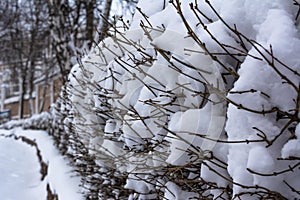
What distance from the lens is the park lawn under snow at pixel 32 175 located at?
5.16 metres

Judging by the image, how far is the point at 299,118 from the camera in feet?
4.87

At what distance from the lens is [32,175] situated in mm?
9297

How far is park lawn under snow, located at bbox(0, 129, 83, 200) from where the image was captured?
516 cm

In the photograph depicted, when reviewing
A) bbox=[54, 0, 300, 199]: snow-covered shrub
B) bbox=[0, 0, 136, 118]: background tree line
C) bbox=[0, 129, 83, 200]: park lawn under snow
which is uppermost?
bbox=[0, 0, 136, 118]: background tree line

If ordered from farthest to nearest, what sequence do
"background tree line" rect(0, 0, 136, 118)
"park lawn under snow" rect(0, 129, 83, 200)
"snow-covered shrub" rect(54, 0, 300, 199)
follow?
"background tree line" rect(0, 0, 136, 118)
"park lawn under snow" rect(0, 129, 83, 200)
"snow-covered shrub" rect(54, 0, 300, 199)

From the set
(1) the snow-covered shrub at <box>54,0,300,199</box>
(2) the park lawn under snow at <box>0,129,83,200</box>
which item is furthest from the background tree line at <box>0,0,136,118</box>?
(1) the snow-covered shrub at <box>54,0,300,199</box>

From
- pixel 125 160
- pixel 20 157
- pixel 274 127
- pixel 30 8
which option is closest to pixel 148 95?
pixel 125 160

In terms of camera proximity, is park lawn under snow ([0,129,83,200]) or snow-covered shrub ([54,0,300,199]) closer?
snow-covered shrub ([54,0,300,199])

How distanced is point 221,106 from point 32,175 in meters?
8.12

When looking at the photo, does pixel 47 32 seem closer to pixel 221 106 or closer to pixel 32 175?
pixel 32 175

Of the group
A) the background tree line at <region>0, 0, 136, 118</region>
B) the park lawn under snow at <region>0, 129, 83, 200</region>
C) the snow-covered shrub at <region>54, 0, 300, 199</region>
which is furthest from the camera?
the background tree line at <region>0, 0, 136, 118</region>

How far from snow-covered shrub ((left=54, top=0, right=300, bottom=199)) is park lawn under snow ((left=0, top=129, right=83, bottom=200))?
2039 millimetres

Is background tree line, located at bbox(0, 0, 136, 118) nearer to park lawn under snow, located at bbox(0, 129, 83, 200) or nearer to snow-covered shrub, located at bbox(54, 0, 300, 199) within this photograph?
park lawn under snow, located at bbox(0, 129, 83, 200)

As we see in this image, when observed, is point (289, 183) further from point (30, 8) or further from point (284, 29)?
point (30, 8)
